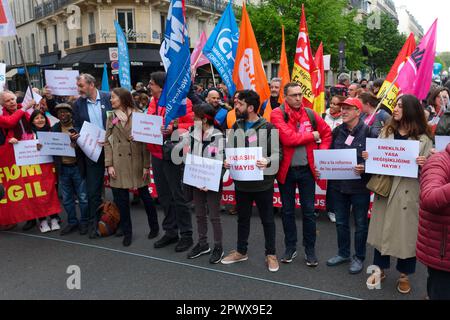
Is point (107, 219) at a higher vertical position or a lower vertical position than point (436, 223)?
lower

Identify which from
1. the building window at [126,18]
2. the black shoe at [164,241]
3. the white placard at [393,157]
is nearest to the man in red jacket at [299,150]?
the white placard at [393,157]

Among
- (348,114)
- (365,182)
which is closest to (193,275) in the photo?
(365,182)

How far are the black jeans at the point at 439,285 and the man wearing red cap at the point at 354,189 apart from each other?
163 cm

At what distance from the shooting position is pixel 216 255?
4.42 meters

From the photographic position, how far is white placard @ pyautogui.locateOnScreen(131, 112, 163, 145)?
4.54m

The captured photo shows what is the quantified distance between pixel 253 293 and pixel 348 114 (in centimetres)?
199

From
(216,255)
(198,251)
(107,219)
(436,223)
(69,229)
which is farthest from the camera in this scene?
(69,229)

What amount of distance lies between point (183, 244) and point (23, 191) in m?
2.52

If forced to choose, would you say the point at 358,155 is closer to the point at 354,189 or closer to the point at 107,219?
the point at 354,189

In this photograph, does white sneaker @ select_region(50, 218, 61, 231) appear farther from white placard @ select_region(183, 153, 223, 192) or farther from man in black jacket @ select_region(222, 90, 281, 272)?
man in black jacket @ select_region(222, 90, 281, 272)

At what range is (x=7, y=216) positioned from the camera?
5551 mm

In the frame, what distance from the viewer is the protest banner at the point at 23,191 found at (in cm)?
550

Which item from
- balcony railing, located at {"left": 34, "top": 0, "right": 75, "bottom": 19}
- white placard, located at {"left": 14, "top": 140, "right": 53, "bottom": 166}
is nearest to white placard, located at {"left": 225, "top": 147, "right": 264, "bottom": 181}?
white placard, located at {"left": 14, "top": 140, "right": 53, "bottom": 166}

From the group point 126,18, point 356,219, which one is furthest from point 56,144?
point 126,18
